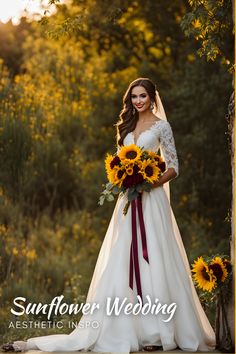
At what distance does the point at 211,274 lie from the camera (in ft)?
19.4

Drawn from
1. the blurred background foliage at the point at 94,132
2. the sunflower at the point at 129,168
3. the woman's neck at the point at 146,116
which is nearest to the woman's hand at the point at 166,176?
the sunflower at the point at 129,168

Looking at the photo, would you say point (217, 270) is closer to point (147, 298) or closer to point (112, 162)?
point (147, 298)

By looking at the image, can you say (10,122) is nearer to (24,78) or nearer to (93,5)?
(24,78)

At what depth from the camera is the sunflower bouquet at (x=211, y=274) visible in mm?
5926

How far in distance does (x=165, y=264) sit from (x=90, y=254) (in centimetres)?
841

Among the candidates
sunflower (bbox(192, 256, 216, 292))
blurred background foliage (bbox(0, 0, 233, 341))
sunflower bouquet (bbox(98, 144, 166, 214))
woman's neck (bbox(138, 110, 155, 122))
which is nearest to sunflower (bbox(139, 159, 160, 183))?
sunflower bouquet (bbox(98, 144, 166, 214))

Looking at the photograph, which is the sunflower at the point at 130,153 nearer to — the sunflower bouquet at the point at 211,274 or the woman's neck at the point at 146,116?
the woman's neck at the point at 146,116

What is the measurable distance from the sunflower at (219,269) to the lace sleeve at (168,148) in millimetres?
822

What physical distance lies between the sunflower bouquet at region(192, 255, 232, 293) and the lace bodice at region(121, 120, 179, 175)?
2.81 ft

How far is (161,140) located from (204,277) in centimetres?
120

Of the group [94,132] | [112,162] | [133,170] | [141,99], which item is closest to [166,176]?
[133,170]

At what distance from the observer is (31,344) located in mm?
6031

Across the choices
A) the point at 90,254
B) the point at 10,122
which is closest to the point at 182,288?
the point at 10,122

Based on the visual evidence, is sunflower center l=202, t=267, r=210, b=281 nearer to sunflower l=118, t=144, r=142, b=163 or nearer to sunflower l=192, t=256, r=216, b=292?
sunflower l=192, t=256, r=216, b=292
